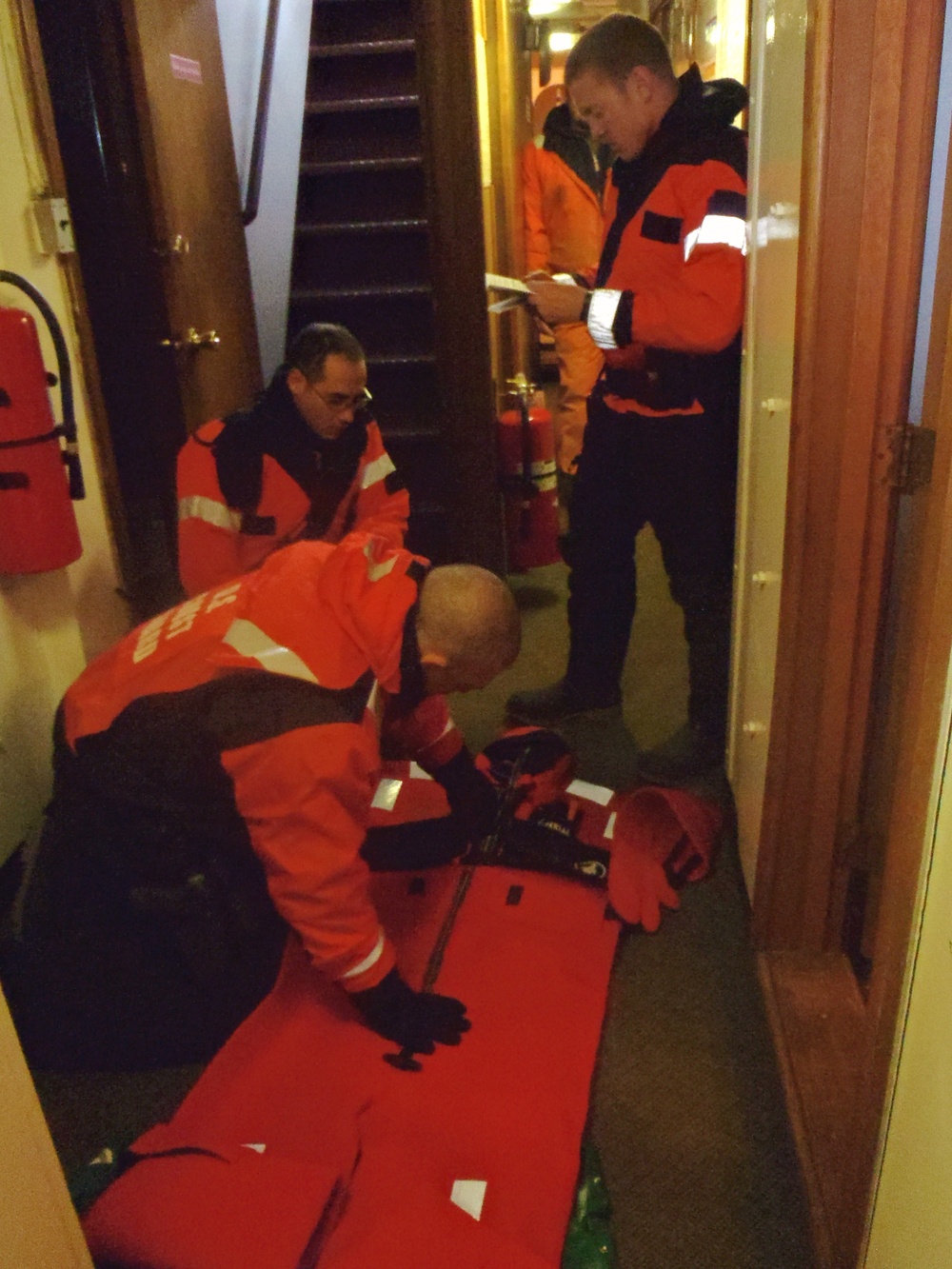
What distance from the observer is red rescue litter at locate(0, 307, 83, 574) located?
67.1 inches

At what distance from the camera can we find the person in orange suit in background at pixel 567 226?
13.6 feet

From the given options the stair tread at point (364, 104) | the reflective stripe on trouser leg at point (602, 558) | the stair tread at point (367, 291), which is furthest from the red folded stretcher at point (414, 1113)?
the stair tread at point (364, 104)

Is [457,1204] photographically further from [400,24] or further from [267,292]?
[400,24]

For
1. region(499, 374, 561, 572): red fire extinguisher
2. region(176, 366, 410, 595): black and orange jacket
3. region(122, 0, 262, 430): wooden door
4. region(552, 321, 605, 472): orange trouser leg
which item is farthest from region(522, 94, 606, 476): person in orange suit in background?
region(176, 366, 410, 595): black and orange jacket

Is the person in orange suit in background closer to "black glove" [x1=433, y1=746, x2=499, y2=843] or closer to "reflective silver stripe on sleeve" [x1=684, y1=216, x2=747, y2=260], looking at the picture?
"reflective silver stripe on sleeve" [x1=684, y1=216, x2=747, y2=260]

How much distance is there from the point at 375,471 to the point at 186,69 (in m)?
1.29

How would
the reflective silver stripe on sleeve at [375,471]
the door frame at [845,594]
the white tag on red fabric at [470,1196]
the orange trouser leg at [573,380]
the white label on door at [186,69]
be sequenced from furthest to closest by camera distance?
1. the orange trouser leg at [573,380]
2. the white label on door at [186,69]
3. the reflective silver stripe on sleeve at [375,471]
4. the white tag on red fabric at [470,1196]
5. the door frame at [845,594]

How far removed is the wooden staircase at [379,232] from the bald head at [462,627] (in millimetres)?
1989

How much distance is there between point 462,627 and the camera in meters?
1.42

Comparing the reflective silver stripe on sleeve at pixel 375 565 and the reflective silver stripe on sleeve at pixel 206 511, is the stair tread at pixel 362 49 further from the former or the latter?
the reflective silver stripe on sleeve at pixel 375 565

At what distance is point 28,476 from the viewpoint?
1769 millimetres

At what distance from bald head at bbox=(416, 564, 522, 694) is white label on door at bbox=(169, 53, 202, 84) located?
6.35 ft

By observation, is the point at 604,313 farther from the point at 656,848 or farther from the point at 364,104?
the point at 364,104

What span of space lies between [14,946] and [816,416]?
1.44m
